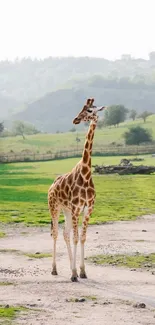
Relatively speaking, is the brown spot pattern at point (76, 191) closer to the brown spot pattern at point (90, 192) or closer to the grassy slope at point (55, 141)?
the brown spot pattern at point (90, 192)

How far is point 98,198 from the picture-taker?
44.2 metres

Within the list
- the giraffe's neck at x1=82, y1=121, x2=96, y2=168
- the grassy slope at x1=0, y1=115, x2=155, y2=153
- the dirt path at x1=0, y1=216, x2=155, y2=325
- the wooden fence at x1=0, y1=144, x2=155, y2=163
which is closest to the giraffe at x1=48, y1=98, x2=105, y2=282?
the giraffe's neck at x1=82, y1=121, x2=96, y2=168

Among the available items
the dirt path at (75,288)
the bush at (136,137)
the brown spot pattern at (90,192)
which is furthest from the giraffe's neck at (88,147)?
the bush at (136,137)

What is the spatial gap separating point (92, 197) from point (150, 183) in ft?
129

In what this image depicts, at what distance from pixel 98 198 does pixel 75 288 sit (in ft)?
91.3

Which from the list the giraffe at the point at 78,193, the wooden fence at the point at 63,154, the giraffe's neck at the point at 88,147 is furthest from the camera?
the wooden fence at the point at 63,154

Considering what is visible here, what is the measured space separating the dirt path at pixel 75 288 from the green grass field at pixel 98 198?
758cm

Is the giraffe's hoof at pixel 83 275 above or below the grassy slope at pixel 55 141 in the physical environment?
below

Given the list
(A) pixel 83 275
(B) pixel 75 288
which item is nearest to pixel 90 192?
(A) pixel 83 275

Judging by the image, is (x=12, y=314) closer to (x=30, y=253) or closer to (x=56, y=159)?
(x=30, y=253)

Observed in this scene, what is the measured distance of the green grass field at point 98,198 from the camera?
33.3 metres

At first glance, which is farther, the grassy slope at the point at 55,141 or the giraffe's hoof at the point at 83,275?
the grassy slope at the point at 55,141

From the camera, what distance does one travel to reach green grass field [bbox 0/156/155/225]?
33.3 meters

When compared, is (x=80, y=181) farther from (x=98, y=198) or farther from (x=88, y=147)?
(x=98, y=198)
